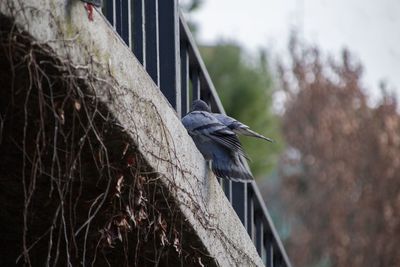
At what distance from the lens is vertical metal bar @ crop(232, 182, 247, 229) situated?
6.17 m

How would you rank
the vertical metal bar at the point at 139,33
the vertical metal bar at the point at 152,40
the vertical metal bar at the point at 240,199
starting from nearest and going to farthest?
the vertical metal bar at the point at 139,33
the vertical metal bar at the point at 152,40
the vertical metal bar at the point at 240,199

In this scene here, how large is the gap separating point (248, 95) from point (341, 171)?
704 cm

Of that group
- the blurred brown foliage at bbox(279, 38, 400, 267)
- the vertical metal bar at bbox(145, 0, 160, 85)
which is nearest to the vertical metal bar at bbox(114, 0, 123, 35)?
the vertical metal bar at bbox(145, 0, 160, 85)

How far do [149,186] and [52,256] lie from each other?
0.58 meters

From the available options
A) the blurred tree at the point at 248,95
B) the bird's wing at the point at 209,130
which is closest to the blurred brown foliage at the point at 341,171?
the blurred tree at the point at 248,95

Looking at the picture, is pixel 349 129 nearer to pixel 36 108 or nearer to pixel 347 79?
pixel 347 79

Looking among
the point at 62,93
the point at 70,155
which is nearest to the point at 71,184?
the point at 70,155

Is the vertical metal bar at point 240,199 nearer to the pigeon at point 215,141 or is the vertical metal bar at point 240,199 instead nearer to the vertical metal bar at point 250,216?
the vertical metal bar at point 250,216

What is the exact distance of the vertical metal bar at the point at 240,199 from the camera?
6.17 metres

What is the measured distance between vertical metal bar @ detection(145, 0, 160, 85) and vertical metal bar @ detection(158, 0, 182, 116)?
126mm

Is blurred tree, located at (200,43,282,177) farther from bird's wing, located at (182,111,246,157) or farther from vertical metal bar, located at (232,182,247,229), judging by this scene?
bird's wing, located at (182,111,246,157)

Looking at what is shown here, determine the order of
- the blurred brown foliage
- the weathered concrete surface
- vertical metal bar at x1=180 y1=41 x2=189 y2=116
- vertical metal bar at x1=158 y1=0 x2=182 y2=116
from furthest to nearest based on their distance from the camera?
1. the blurred brown foliage
2. vertical metal bar at x1=180 y1=41 x2=189 y2=116
3. vertical metal bar at x1=158 y1=0 x2=182 y2=116
4. the weathered concrete surface

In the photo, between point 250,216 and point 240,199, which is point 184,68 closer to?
point 240,199

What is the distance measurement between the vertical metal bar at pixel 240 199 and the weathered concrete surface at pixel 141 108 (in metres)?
0.54
